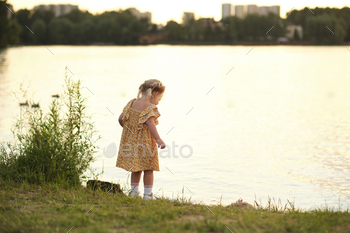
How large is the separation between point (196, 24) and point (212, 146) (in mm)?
62345

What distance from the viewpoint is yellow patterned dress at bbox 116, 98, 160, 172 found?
4.48 metres

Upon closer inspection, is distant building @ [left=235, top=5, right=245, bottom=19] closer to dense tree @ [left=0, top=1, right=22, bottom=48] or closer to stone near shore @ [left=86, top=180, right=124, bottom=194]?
dense tree @ [left=0, top=1, right=22, bottom=48]

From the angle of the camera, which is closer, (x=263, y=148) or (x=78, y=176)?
(x=78, y=176)

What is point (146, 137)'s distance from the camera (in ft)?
14.9

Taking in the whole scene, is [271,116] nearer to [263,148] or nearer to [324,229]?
[263,148]

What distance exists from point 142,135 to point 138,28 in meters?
80.0

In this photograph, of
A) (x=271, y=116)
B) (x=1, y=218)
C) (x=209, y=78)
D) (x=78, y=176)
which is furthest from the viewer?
(x=209, y=78)

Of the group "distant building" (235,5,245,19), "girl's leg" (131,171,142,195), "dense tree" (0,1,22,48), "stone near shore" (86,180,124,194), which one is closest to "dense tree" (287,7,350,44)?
"distant building" (235,5,245,19)

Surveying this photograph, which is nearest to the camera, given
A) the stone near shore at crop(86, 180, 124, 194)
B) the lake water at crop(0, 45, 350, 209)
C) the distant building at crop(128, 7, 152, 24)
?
the stone near shore at crop(86, 180, 124, 194)

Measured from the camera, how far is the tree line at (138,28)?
3943cm

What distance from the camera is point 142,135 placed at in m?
4.54

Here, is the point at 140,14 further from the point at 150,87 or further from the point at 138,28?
the point at 150,87

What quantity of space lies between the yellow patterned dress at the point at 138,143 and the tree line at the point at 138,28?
28.0m

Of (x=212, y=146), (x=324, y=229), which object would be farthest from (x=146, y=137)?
(x=212, y=146)
